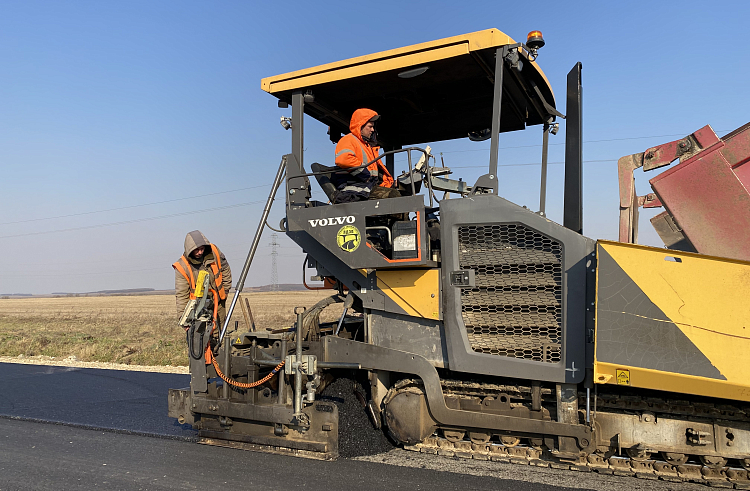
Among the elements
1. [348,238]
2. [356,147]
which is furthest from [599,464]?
[356,147]

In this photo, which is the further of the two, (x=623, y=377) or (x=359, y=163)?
(x=359, y=163)

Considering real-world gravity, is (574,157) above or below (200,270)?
above

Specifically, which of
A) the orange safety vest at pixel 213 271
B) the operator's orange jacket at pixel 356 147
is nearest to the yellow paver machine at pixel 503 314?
the operator's orange jacket at pixel 356 147

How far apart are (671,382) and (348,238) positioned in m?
2.31

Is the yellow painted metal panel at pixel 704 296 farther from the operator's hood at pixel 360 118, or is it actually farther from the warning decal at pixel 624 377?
the operator's hood at pixel 360 118

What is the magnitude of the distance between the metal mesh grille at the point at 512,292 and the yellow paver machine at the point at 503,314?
1 cm

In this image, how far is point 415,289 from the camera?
402 cm

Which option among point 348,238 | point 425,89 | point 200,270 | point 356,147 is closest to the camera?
point 348,238

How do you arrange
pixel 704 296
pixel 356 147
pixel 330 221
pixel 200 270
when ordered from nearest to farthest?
pixel 704 296 → pixel 330 221 → pixel 356 147 → pixel 200 270

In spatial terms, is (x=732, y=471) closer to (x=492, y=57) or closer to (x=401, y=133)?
(x=492, y=57)

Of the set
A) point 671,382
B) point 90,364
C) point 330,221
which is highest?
point 330,221

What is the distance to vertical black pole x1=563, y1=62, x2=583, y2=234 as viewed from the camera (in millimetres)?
4459

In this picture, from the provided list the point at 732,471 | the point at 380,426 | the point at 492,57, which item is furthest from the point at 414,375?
the point at 492,57

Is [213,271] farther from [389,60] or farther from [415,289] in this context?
[389,60]
